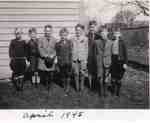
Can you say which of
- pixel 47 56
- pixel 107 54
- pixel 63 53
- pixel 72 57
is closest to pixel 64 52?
pixel 63 53

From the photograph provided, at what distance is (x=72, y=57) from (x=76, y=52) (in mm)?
85

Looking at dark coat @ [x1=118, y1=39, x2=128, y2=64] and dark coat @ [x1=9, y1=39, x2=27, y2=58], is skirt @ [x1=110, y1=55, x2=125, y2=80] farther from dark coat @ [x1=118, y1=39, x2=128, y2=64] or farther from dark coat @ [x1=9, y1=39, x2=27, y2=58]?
dark coat @ [x1=9, y1=39, x2=27, y2=58]

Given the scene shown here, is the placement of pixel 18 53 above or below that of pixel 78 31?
below

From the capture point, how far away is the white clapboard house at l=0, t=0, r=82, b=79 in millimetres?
3988

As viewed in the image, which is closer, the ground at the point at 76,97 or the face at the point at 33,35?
the ground at the point at 76,97

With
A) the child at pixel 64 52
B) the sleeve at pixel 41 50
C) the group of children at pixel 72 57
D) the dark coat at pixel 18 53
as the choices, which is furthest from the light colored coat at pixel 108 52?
the dark coat at pixel 18 53

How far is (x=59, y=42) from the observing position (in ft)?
13.2

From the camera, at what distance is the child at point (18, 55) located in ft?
13.2

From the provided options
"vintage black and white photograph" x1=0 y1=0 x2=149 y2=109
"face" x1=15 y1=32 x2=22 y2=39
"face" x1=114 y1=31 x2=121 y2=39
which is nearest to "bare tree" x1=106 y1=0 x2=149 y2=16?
"vintage black and white photograph" x1=0 y1=0 x2=149 y2=109

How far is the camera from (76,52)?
13.1 feet

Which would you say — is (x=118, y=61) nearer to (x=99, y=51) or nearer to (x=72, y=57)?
(x=99, y=51)

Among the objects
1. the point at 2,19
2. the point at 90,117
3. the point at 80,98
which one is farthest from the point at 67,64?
the point at 2,19

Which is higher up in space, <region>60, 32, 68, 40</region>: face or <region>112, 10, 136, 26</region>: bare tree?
<region>112, 10, 136, 26</region>: bare tree

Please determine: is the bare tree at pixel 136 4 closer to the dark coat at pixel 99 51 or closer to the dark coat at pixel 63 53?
the dark coat at pixel 99 51
